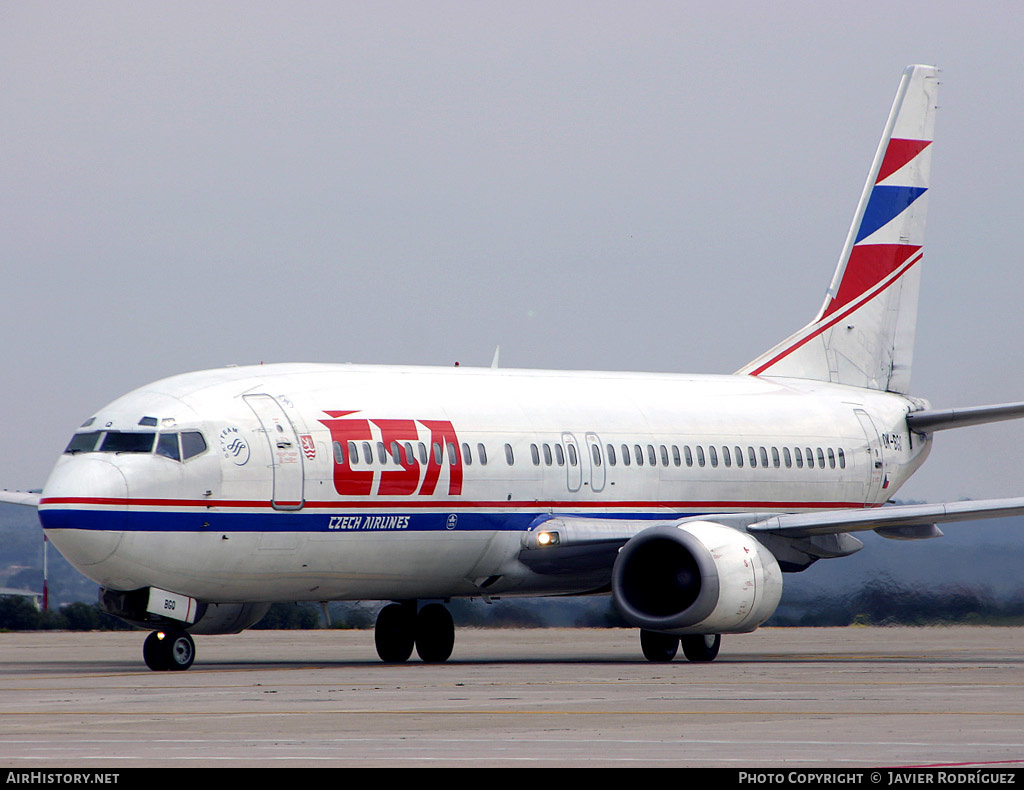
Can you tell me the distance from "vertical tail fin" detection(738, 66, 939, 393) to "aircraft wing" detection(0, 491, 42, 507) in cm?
1370

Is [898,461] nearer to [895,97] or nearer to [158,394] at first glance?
[895,97]

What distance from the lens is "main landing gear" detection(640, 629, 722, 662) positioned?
26.4 m

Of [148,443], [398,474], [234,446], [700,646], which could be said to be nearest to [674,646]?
[700,646]

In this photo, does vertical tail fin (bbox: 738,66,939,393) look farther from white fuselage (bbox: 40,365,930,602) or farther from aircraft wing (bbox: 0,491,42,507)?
aircraft wing (bbox: 0,491,42,507)

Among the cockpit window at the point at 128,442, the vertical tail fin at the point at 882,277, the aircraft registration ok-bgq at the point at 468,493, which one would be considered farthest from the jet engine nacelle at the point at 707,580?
the vertical tail fin at the point at 882,277

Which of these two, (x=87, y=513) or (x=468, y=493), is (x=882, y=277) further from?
(x=87, y=513)

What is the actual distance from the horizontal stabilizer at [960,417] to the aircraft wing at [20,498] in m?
16.0

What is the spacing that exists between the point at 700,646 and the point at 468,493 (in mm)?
4163

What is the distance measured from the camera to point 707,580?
24797 mm

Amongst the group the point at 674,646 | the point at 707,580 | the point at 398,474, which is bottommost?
the point at 674,646

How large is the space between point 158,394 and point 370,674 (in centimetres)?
472

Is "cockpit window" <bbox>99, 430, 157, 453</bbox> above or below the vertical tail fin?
below

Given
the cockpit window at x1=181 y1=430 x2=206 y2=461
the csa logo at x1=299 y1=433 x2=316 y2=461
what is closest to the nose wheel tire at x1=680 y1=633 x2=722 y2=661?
the csa logo at x1=299 y1=433 x2=316 y2=461

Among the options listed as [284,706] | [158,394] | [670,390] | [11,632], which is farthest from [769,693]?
[11,632]
